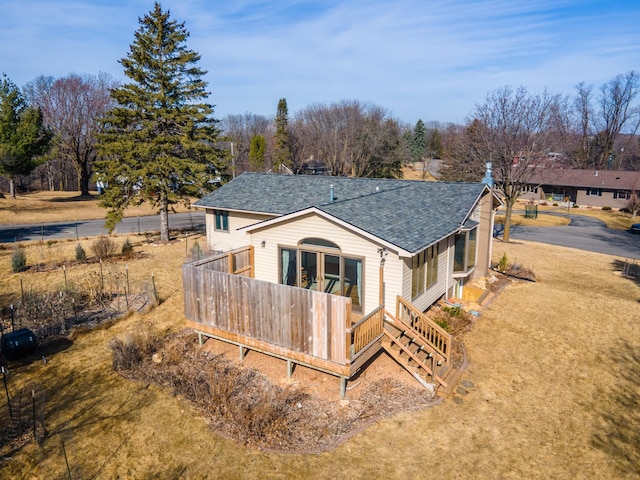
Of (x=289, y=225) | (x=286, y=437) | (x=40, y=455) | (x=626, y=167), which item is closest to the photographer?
(x=40, y=455)

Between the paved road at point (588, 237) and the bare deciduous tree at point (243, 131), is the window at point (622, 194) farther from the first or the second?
the bare deciduous tree at point (243, 131)

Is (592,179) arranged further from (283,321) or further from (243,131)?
(243,131)

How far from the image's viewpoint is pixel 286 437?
837 centimetres

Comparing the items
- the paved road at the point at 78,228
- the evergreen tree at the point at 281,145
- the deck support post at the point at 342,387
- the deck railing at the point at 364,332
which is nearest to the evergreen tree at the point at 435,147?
the evergreen tree at the point at 281,145

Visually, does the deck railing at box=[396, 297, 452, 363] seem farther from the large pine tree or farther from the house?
the large pine tree

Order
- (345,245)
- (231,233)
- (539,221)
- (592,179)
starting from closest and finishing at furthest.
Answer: (345,245), (231,233), (539,221), (592,179)

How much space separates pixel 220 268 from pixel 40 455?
21.4 ft

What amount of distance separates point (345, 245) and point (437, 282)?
421cm

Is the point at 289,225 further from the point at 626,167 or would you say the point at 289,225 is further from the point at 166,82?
the point at 626,167

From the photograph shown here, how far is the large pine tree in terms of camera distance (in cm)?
2402

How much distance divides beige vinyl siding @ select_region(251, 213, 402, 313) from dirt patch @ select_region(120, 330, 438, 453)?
6.25ft

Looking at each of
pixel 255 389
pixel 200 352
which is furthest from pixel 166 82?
pixel 255 389

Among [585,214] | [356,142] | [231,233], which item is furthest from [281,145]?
[231,233]

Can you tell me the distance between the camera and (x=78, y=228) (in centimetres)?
3184
